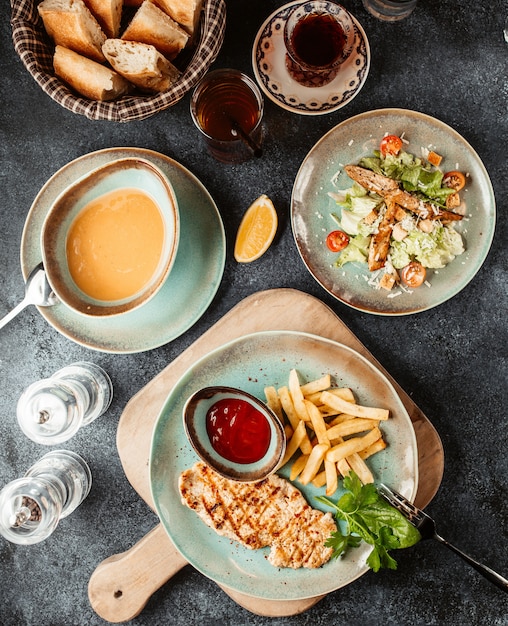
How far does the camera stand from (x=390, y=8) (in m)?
2.54

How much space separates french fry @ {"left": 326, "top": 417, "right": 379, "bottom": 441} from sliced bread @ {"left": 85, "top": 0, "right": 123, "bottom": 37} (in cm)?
193

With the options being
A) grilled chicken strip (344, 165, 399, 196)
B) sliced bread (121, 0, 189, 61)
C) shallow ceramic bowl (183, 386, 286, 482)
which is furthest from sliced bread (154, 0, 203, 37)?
shallow ceramic bowl (183, 386, 286, 482)

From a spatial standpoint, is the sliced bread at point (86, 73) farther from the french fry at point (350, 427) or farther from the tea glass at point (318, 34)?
the french fry at point (350, 427)

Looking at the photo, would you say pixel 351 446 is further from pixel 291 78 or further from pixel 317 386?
pixel 291 78

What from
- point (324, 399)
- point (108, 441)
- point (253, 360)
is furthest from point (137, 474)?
point (324, 399)

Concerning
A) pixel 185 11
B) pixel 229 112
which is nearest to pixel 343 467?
pixel 229 112

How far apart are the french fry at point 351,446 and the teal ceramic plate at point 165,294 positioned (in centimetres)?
84

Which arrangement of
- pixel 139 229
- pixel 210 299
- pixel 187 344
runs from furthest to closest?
pixel 187 344
pixel 210 299
pixel 139 229

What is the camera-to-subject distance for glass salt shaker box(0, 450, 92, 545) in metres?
2.45

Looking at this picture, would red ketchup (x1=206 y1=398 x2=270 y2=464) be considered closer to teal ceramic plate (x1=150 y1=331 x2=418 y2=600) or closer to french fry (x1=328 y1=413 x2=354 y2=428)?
teal ceramic plate (x1=150 y1=331 x2=418 y2=600)

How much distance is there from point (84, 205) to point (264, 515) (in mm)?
1548

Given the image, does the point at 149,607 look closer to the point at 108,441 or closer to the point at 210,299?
the point at 108,441

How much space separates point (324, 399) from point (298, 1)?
1.80 m

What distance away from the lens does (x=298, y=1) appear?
2.51 meters
